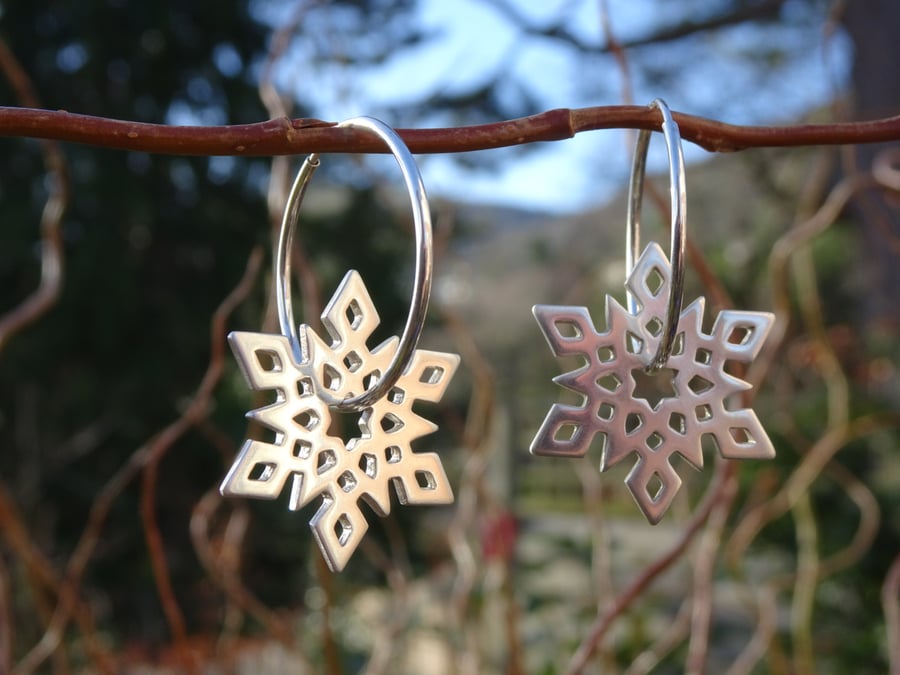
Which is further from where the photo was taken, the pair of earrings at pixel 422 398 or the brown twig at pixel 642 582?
the brown twig at pixel 642 582

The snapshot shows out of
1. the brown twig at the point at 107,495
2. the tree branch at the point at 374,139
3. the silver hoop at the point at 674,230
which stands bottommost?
the brown twig at the point at 107,495

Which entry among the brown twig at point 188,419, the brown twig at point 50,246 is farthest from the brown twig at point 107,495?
the brown twig at point 50,246

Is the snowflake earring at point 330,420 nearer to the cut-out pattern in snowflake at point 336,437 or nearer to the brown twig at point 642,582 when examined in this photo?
the cut-out pattern in snowflake at point 336,437

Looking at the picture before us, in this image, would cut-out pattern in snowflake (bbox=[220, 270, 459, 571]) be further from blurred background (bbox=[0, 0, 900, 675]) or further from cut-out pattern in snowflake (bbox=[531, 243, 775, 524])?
blurred background (bbox=[0, 0, 900, 675])

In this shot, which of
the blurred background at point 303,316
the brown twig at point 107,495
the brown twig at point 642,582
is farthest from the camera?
the blurred background at point 303,316

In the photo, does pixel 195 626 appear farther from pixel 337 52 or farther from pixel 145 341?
pixel 337 52

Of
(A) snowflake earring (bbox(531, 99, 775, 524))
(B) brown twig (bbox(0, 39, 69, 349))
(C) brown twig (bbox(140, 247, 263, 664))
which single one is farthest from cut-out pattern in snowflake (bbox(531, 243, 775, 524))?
(B) brown twig (bbox(0, 39, 69, 349))

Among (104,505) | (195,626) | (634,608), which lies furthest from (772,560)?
(104,505)
